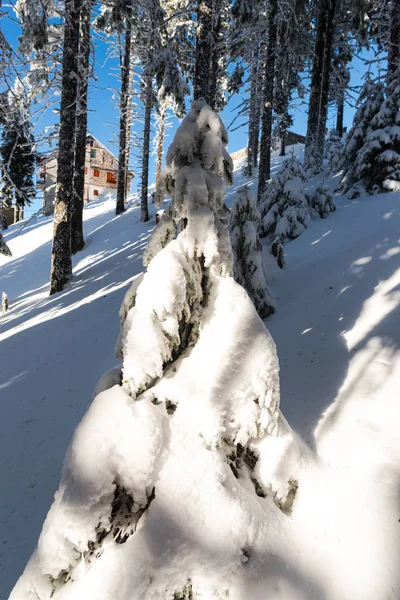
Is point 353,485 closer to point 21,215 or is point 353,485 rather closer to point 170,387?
point 170,387

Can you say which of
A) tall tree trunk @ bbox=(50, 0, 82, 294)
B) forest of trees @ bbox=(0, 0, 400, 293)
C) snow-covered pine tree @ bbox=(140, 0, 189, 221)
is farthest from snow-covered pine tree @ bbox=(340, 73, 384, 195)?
tall tree trunk @ bbox=(50, 0, 82, 294)

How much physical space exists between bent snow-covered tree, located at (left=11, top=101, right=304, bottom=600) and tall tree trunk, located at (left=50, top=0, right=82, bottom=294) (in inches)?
318

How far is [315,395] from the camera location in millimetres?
3732

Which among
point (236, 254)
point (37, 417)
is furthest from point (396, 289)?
point (37, 417)

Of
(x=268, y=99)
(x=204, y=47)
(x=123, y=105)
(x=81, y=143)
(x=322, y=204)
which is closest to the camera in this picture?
(x=204, y=47)

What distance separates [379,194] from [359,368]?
8.60m

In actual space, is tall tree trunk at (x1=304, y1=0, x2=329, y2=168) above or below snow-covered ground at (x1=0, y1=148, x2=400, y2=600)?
above

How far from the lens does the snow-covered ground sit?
7.42ft

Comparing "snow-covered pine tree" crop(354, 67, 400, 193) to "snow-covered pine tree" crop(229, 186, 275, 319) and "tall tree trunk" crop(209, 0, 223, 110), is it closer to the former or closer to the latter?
"tall tree trunk" crop(209, 0, 223, 110)

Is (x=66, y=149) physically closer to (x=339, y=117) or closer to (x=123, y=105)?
(x=123, y=105)

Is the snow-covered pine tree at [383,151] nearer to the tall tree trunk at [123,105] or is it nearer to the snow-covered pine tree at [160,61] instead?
the snow-covered pine tree at [160,61]

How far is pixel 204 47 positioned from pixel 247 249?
21.0 feet

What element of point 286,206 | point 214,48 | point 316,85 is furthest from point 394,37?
point 286,206

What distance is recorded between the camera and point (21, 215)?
36094mm
